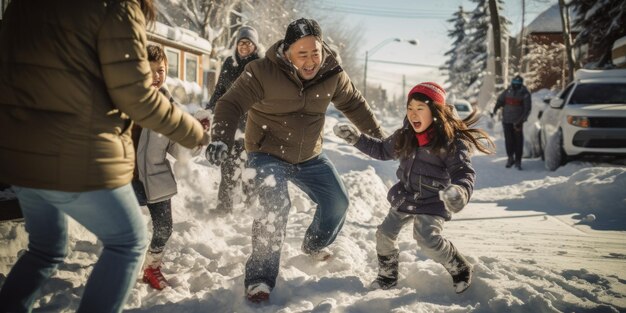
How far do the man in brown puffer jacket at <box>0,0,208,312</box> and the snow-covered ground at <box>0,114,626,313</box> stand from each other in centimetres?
97

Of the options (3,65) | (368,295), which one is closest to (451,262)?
(368,295)

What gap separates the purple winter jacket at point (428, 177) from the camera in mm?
2730

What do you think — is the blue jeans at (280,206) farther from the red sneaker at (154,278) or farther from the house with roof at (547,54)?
the house with roof at (547,54)

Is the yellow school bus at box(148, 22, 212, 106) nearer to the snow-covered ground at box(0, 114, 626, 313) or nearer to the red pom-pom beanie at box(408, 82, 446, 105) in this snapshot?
the snow-covered ground at box(0, 114, 626, 313)

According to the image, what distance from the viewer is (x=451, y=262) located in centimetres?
276

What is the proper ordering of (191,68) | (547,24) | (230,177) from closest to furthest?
(230,177), (191,68), (547,24)

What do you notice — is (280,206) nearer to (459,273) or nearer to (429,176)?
(429,176)

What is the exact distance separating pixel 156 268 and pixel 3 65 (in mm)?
1782

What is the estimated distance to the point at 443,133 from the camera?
2816 millimetres

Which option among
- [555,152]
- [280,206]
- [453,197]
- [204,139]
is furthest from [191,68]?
[453,197]

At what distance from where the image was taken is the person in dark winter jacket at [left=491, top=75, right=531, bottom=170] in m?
9.12

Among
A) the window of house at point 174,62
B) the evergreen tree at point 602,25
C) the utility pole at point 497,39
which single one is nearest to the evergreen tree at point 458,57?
the evergreen tree at point 602,25

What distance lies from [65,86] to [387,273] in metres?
2.36

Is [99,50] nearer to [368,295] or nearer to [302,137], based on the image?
[302,137]
